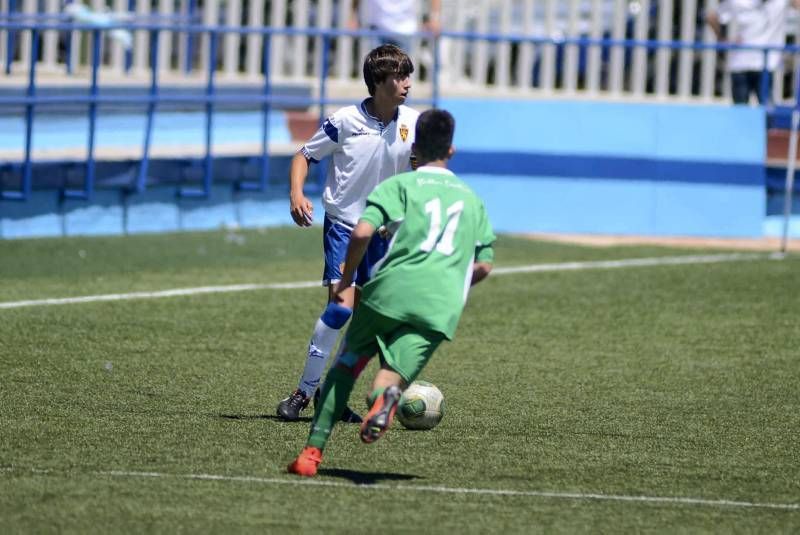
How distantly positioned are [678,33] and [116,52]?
6.96 meters

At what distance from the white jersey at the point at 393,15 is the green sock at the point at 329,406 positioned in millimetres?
12010

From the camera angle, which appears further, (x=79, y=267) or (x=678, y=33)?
(x=678, y=33)

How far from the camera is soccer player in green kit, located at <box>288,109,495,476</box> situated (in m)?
6.72

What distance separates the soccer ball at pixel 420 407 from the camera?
25.8ft

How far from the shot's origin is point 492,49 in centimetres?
2108

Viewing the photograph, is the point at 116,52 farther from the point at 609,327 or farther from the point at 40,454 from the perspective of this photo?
the point at 40,454

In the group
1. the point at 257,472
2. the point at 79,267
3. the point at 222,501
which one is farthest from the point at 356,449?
the point at 79,267

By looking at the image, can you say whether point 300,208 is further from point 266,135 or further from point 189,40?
point 189,40

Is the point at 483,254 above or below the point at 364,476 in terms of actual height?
above

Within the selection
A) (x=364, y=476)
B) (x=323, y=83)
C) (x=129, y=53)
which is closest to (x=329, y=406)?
(x=364, y=476)

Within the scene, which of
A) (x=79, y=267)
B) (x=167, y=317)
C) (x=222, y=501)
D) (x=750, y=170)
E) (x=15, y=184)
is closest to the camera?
(x=222, y=501)

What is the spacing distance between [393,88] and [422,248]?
1.53 meters

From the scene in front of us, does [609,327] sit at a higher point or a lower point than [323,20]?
lower

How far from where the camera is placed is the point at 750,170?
1800cm
